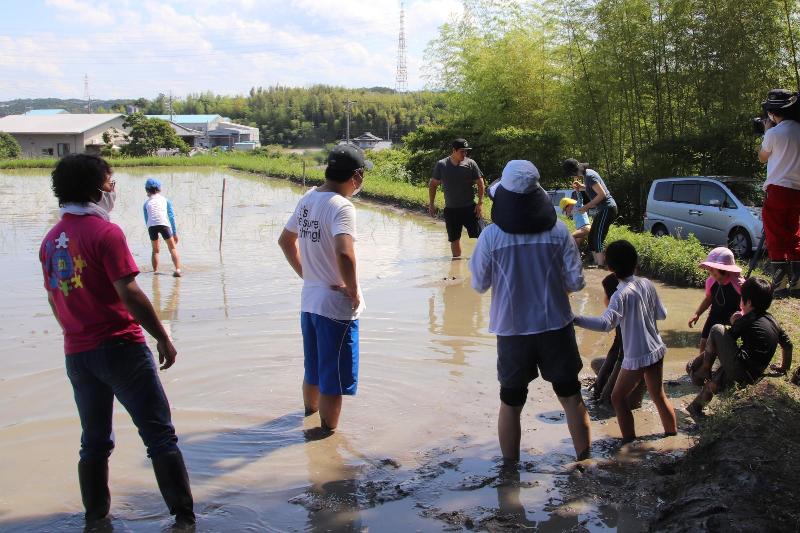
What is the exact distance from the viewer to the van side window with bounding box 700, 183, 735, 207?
1266cm

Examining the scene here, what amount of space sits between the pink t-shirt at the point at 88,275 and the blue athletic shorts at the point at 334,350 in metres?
1.35

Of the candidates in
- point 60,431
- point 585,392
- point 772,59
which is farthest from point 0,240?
point 772,59

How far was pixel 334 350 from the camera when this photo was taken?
4.69m

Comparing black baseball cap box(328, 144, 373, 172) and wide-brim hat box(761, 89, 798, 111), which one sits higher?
wide-brim hat box(761, 89, 798, 111)

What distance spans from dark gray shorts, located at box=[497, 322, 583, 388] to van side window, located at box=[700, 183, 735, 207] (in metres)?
9.62

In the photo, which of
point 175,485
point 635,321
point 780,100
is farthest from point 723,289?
point 175,485

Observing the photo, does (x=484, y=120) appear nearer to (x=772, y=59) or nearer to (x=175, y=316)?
(x=772, y=59)

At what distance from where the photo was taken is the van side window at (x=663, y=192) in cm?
1393

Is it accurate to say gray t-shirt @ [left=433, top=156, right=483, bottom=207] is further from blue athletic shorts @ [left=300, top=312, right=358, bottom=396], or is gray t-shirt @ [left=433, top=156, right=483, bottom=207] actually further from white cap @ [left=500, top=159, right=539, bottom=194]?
white cap @ [left=500, top=159, right=539, bottom=194]

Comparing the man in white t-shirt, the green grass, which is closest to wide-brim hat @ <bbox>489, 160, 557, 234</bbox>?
the man in white t-shirt

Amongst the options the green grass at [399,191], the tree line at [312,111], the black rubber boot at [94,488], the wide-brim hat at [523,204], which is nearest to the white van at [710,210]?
the green grass at [399,191]

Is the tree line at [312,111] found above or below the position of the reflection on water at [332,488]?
above

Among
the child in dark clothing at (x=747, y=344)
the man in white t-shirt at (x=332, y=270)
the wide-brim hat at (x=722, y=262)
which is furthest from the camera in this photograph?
the wide-brim hat at (x=722, y=262)

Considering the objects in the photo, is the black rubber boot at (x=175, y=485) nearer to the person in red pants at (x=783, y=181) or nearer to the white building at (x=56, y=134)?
the person in red pants at (x=783, y=181)
